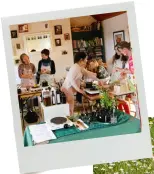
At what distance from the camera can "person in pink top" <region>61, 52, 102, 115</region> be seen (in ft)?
7.45

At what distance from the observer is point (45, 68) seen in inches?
88.7

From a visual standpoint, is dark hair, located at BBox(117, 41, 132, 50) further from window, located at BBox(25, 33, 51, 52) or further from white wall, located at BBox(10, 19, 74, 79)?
Result: window, located at BBox(25, 33, 51, 52)

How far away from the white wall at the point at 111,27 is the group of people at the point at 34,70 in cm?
38

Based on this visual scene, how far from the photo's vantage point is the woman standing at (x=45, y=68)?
223 cm

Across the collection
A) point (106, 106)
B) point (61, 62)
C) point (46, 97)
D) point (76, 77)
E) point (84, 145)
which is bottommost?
point (84, 145)

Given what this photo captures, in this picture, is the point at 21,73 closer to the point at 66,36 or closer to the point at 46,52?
the point at 46,52

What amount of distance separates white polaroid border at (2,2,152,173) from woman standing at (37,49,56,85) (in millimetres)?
179

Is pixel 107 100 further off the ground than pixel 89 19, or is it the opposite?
pixel 89 19

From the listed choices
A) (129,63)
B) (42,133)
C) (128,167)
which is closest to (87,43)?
(129,63)

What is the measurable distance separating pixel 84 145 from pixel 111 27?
2.66 ft

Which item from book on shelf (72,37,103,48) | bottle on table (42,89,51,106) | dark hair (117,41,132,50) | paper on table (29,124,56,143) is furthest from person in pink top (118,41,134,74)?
paper on table (29,124,56,143)

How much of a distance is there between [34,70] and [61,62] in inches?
7.3

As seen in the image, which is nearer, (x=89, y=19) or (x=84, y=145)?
(x=89, y=19)

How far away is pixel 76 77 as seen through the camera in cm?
229
